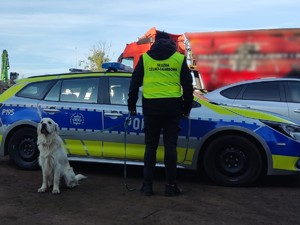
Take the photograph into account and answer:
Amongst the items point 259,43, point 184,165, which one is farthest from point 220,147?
point 259,43

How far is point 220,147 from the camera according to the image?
598 cm

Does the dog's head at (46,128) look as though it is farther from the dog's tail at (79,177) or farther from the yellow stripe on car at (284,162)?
the yellow stripe on car at (284,162)

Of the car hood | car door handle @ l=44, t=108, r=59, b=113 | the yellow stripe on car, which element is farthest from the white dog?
the yellow stripe on car

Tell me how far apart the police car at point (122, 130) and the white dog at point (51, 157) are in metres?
0.82

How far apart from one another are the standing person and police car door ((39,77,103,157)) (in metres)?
1.22

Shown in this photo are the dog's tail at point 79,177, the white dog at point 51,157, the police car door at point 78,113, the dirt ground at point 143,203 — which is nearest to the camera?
the dirt ground at point 143,203

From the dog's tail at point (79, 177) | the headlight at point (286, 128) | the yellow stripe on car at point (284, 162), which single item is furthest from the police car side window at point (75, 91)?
the yellow stripe on car at point (284, 162)

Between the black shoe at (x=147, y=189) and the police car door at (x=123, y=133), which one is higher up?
the police car door at (x=123, y=133)

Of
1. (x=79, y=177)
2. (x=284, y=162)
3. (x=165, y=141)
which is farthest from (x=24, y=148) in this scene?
(x=284, y=162)

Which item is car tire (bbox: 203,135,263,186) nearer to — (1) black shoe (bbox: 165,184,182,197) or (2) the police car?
(2) the police car

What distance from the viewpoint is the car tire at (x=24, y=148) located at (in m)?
6.83

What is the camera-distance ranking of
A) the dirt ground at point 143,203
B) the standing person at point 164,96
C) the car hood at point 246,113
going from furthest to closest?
the car hood at point 246,113, the standing person at point 164,96, the dirt ground at point 143,203

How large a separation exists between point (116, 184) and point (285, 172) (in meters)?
2.34

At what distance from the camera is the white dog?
220 inches
